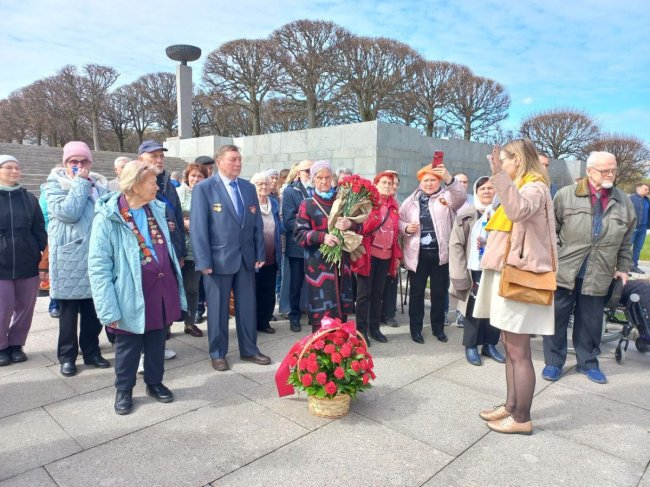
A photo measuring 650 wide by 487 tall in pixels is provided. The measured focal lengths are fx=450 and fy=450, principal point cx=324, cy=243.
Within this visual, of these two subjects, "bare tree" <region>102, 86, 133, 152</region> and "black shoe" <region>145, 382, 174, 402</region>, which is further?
"bare tree" <region>102, 86, 133, 152</region>

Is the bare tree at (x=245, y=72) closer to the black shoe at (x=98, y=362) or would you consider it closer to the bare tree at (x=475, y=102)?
the bare tree at (x=475, y=102)

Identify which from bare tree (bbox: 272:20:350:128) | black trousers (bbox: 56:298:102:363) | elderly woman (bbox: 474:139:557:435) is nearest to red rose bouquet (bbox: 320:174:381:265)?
elderly woman (bbox: 474:139:557:435)

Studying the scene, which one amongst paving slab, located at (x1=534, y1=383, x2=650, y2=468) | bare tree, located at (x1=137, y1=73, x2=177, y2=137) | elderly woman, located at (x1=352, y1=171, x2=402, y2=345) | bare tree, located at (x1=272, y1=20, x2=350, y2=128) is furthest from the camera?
bare tree, located at (x1=137, y1=73, x2=177, y2=137)

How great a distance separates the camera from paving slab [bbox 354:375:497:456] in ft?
9.53

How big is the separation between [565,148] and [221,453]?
34.4m

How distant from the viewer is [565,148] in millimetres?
31328

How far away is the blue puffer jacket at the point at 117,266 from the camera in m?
3.05

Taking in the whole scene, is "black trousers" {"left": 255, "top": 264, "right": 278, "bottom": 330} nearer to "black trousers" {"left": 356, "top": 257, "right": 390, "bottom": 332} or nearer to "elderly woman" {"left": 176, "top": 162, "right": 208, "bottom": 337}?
"elderly woman" {"left": 176, "top": 162, "right": 208, "bottom": 337}

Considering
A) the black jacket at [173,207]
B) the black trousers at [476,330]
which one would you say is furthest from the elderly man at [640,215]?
the black jacket at [173,207]

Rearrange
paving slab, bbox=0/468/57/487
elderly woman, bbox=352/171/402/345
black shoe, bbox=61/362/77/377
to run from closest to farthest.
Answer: paving slab, bbox=0/468/57/487 < black shoe, bbox=61/362/77/377 < elderly woman, bbox=352/171/402/345

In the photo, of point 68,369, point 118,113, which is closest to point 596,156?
point 68,369

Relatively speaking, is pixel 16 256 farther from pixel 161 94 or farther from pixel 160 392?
pixel 161 94

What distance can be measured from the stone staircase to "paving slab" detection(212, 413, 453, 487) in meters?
14.3

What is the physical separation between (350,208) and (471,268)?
131cm
